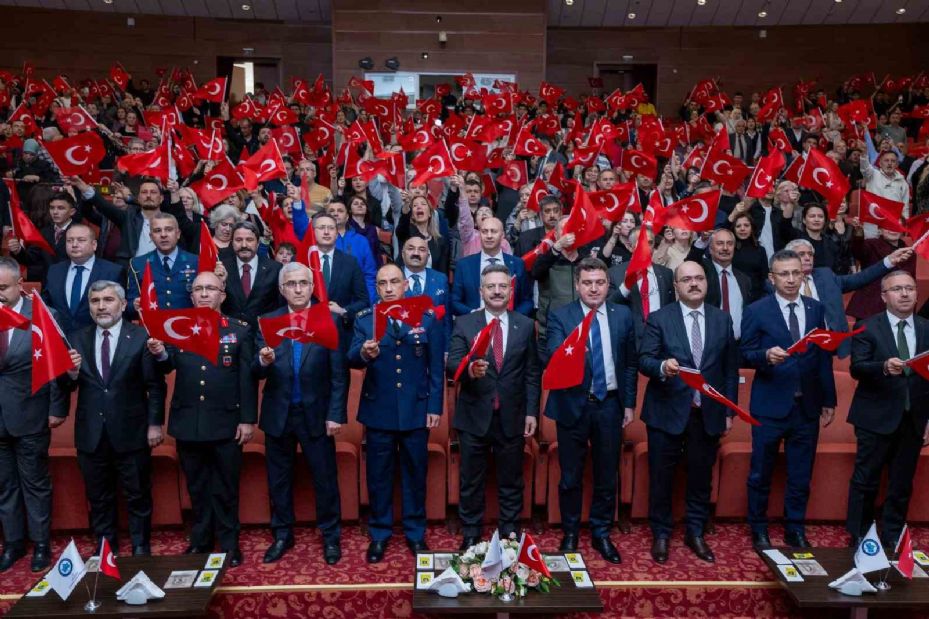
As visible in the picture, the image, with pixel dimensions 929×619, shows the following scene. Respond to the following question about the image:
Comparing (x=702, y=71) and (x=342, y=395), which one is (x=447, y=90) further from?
(x=342, y=395)

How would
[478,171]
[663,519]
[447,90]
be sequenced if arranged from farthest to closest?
[447,90] < [478,171] < [663,519]

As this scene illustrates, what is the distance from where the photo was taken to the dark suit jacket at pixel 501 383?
3867 millimetres

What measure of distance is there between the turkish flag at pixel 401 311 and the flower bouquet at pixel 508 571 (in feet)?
3.33

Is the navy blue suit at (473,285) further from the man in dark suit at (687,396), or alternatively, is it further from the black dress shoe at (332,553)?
the black dress shoe at (332,553)

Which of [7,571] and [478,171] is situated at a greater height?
[478,171]

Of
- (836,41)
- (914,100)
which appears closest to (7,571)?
(914,100)

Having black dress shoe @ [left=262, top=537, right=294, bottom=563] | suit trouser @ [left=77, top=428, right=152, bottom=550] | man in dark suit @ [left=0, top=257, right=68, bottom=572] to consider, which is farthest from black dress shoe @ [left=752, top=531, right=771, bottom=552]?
man in dark suit @ [left=0, top=257, right=68, bottom=572]

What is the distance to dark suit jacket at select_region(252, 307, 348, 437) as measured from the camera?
3816 mm

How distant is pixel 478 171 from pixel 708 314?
3608 millimetres

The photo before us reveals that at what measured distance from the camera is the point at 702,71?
54.4ft

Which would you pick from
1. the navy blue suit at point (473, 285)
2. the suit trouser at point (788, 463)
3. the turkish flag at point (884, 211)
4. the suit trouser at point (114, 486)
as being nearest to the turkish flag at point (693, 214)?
the turkish flag at point (884, 211)

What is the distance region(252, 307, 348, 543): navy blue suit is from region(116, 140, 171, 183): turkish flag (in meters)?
2.07

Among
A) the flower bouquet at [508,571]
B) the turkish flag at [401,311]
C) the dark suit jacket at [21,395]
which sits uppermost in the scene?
the turkish flag at [401,311]

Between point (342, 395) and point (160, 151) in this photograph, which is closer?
point (342, 395)
